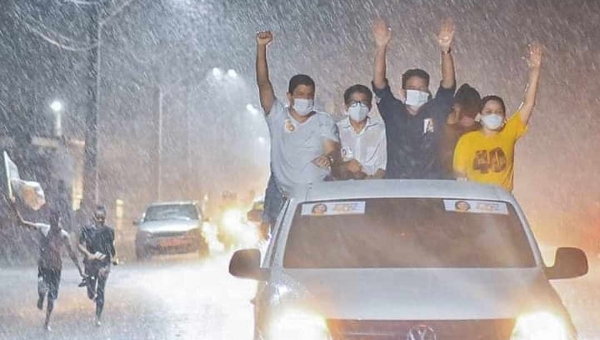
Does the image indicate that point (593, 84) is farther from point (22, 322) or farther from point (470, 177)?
point (470, 177)

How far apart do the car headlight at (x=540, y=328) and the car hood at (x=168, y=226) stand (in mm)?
24058

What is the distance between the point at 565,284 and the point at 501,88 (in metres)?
15.7

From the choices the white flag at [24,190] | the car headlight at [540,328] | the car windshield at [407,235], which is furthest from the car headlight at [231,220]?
the car headlight at [540,328]

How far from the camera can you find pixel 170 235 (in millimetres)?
29250

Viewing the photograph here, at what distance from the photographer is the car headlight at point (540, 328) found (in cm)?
543

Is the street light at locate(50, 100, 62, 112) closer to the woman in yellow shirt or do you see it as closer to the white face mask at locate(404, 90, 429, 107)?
the white face mask at locate(404, 90, 429, 107)

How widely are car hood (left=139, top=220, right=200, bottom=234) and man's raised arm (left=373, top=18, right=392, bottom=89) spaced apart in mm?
20289

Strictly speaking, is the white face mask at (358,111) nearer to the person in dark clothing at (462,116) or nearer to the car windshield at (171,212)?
the person in dark clothing at (462,116)

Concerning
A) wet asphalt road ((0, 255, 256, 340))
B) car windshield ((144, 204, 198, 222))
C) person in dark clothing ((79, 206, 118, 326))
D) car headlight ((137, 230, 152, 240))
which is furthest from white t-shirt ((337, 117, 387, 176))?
car windshield ((144, 204, 198, 222))

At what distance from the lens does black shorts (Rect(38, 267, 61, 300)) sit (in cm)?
1372

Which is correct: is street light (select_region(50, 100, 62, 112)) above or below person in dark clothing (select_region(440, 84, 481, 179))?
below

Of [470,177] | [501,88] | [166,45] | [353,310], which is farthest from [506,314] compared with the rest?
[166,45]

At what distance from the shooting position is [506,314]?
214 inches

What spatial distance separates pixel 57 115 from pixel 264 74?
33.3 metres
